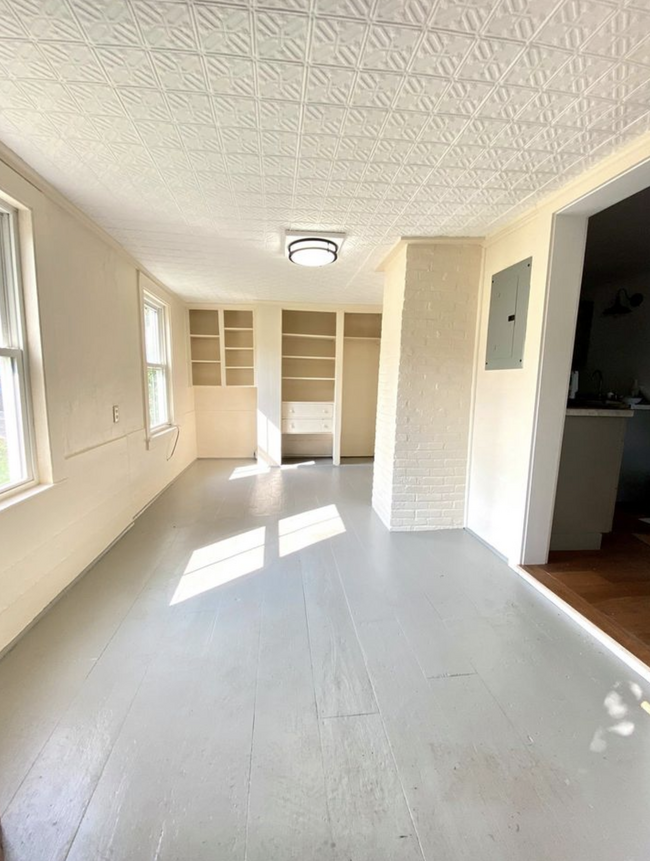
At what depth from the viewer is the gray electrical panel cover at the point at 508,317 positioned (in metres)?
2.42

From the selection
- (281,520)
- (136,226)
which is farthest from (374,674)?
(136,226)

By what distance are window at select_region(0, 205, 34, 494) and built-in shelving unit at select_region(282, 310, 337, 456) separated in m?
3.72

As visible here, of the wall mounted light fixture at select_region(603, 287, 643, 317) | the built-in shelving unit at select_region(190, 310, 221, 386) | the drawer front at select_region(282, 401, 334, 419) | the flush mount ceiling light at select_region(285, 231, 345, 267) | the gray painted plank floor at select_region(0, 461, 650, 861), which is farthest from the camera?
the drawer front at select_region(282, 401, 334, 419)

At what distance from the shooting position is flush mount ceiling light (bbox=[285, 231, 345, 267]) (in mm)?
2684

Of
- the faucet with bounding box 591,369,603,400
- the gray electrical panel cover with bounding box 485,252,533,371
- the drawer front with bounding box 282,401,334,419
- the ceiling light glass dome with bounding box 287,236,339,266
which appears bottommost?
the drawer front with bounding box 282,401,334,419

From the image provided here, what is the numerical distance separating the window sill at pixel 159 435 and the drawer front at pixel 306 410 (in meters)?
1.65

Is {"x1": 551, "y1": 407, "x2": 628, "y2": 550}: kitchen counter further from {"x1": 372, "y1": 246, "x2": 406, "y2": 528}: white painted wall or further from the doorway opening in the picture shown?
{"x1": 372, "y1": 246, "x2": 406, "y2": 528}: white painted wall

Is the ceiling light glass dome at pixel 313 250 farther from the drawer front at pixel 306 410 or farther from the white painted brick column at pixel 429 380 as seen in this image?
the drawer front at pixel 306 410

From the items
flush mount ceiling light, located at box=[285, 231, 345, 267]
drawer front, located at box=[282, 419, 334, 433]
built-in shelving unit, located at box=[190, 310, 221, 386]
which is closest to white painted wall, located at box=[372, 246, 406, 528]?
flush mount ceiling light, located at box=[285, 231, 345, 267]

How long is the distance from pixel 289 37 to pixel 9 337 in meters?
1.89

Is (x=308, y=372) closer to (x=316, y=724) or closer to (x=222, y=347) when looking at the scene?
(x=222, y=347)

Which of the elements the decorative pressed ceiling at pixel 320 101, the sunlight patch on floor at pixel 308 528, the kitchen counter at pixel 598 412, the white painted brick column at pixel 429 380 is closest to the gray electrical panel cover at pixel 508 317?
the white painted brick column at pixel 429 380

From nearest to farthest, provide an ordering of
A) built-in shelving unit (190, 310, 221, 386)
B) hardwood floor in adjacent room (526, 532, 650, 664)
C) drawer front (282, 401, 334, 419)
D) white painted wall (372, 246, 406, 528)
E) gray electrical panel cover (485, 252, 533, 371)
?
hardwood floor in adjacent room (526, 532, 650, 664), gray electrical panel cover (485, 252, 533, 371), white painted wall (372, 246, 406, 528), built-in shelving unit (190, 310, 221, 386), drawer front (282, 401, 334, 419)

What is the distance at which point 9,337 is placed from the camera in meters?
1.88
